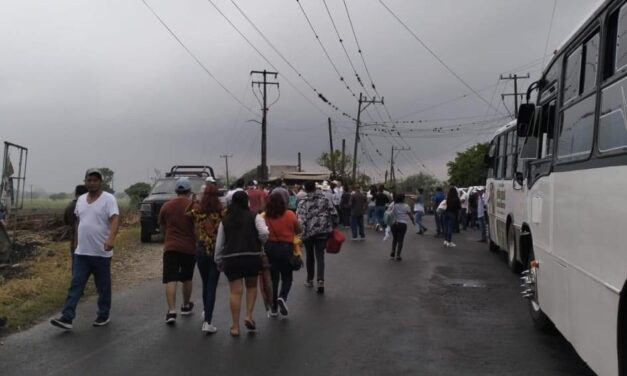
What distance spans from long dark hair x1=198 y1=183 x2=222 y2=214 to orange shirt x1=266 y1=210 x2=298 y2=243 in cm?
76

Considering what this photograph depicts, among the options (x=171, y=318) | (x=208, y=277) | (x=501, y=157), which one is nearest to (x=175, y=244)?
(x=208, y=277)

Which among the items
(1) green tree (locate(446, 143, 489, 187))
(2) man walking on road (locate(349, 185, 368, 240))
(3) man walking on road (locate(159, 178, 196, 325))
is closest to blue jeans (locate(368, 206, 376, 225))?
(2) man walking on road (locate(349, 185, 368, 240))

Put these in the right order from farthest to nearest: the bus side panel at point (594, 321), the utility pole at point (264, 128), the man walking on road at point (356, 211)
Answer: the utility pole at point (264, 128), the man walking on road at point (356, 211), the bus side panel at point (594, 321)

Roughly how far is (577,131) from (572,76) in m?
0.78

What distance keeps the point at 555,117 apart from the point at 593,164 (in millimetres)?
2123

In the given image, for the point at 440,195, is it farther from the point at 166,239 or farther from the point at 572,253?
the point at 572,253

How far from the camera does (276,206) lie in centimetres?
891

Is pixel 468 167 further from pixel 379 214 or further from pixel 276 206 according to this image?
pixel 276 206

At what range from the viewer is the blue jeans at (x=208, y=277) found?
8.05 metres

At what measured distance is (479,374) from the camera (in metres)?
6.14

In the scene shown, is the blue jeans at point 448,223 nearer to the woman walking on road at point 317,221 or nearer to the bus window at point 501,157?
the bus window at point 501,157

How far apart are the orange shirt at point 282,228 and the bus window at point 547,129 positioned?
3.25 meters

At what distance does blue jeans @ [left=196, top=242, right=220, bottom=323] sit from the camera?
8.05 meters

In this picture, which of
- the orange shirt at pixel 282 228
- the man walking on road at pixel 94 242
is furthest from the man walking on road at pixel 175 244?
the orange shirt at pixel 282 228
